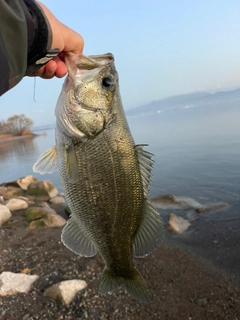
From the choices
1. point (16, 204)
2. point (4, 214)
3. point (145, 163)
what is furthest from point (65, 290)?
point (16, 204)

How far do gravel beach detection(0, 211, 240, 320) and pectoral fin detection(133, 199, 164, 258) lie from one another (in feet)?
8.92

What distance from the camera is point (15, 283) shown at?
584 centimetres

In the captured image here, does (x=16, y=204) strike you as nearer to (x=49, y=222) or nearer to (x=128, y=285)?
(x=49, y=222)

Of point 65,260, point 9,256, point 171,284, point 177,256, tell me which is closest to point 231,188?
point 177,256

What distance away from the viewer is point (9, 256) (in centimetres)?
736

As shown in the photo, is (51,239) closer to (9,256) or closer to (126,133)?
(9,256)

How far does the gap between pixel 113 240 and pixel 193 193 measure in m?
9.18

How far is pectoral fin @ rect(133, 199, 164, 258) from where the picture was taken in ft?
9.09

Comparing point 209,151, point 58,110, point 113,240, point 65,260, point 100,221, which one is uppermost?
point 58,110

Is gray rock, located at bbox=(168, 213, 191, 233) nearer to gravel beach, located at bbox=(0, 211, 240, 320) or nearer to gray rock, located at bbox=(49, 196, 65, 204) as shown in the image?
gravel beach, located at bbox=(0, 211, 240, 320)

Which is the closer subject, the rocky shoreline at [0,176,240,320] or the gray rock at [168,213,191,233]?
the rocky shoreline at [0,176,240,320]

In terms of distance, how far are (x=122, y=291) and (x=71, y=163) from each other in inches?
151

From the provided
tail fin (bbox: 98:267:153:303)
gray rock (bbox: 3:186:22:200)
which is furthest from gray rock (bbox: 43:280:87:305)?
gray rock (bbox: 3:186:22:200)

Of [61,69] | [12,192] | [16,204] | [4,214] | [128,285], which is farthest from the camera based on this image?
[12,192]
